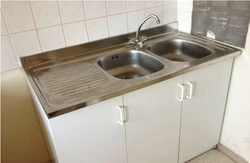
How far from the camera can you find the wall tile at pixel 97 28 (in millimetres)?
1529

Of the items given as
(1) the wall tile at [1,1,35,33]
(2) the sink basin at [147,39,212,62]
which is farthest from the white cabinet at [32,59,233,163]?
(1) the wall tile at [1,1,35,33]

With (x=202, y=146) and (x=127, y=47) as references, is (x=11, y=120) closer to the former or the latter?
(x=127, y=47)

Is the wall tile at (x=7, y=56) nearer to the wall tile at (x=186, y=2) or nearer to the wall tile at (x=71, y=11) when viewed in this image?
the wall tile at (x=71, y=11)

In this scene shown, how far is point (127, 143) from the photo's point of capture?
131 cm

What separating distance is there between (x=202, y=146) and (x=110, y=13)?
117 centimetres

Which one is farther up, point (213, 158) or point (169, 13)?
point (169, 13)

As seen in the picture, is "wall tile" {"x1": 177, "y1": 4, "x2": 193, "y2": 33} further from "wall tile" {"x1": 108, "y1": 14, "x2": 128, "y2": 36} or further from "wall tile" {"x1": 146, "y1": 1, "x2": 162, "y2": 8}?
"wall tile" {"x1": 108, "y1": 14, "x2": 128, "y2": 36}

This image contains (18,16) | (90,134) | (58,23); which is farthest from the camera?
(58,23)

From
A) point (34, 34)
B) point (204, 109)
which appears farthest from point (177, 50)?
point (34, 34)

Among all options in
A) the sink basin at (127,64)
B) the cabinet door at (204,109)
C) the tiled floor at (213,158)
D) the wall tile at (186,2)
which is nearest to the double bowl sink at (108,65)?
the sink basin at (127,64)

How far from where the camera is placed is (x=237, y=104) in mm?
1586

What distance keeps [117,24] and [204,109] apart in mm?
834

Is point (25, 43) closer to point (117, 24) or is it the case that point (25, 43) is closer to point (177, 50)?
point (117, 24)

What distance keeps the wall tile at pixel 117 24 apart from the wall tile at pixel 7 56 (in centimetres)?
64
